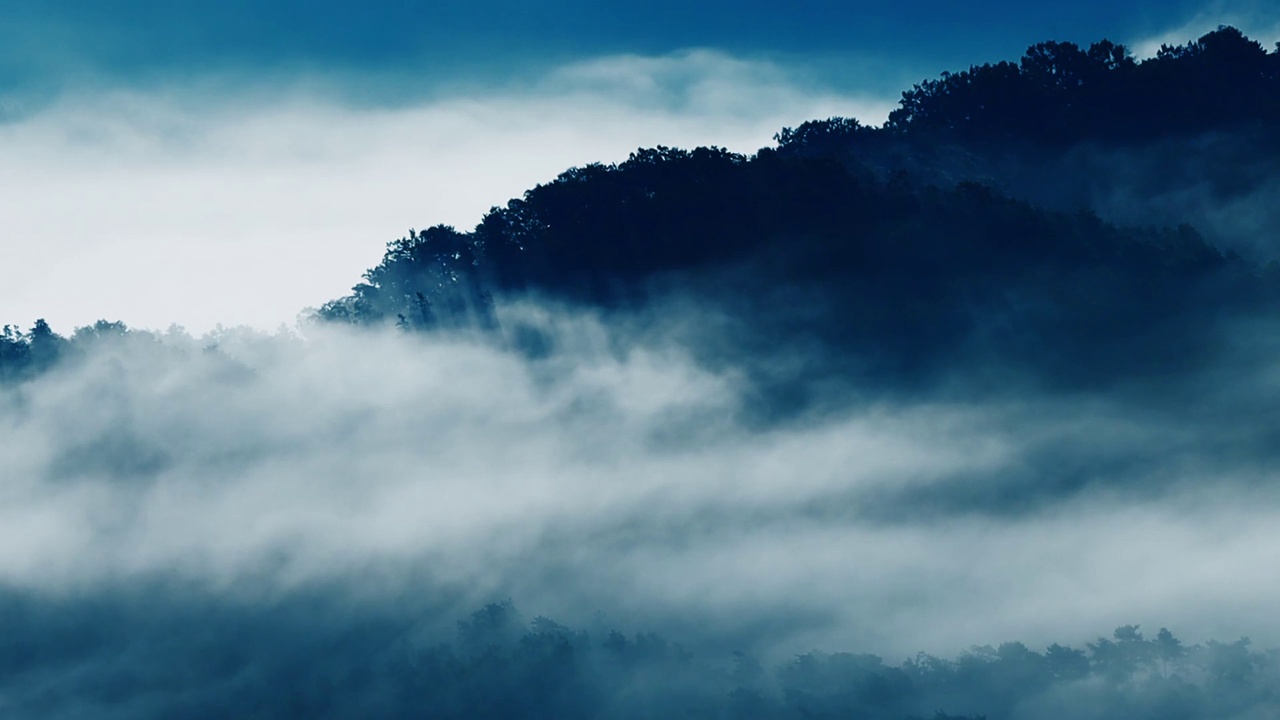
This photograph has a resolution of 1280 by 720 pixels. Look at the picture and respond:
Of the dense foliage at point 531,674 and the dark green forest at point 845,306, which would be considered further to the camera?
the dark green forest at point 845,306

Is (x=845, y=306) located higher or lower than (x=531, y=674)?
higher

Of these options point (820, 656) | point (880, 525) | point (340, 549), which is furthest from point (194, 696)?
point (880, 525)

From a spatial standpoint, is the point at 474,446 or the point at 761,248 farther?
the point at 474,446

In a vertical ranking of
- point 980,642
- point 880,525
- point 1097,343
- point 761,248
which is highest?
point 761,248

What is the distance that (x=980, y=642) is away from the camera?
4322 cm

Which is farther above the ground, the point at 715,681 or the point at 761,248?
the point at 761,248

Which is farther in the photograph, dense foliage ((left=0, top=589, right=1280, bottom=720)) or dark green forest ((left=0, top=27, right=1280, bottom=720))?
dark green forest ((left=0, top=27, right=1280, bottom=720))

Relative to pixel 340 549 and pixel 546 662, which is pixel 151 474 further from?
pixel 546 662

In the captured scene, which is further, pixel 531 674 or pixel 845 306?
pixel 845 306

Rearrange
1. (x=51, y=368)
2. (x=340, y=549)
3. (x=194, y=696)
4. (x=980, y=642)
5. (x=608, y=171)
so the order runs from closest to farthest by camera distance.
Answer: (x=980, y=642) < (x=194, y=696) < (x=608, y=171) < (x=340, y=549) < (x=51, y=368)

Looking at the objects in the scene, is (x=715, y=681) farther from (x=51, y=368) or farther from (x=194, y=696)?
(x=51, y=368)

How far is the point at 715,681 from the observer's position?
143 ft

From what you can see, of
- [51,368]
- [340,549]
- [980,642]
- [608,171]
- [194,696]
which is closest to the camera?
[980,642]

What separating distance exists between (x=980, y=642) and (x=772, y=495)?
10562mm
